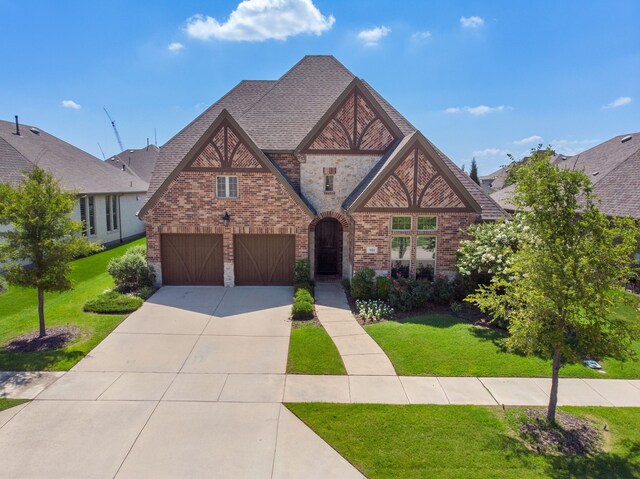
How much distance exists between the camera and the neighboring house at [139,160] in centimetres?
4041

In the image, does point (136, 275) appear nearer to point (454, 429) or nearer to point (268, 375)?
point (268, 375)

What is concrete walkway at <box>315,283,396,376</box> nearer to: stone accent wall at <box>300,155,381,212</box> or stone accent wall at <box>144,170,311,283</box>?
stone accent wall at <box>144,170,311,283</box>

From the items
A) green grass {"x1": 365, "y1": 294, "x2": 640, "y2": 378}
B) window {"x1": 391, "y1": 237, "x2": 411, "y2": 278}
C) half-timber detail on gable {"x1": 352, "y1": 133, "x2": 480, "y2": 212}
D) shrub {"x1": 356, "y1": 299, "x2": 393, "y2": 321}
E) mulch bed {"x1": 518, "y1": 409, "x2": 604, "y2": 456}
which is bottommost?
mulch bed {"x1": 518, "y1": 409, "x2": 604, "y2": 456}

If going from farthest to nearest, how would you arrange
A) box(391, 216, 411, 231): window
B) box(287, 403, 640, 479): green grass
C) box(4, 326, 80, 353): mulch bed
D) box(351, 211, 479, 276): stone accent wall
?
box(391, 216, 411, 231): window, box(351, 211, 479, 276): stone accent wall, box(4, 326, 80, 353): mulch bed, box(287, 403, 640, 479): green grass

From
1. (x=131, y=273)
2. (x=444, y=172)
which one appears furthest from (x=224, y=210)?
(x=444, y=172)

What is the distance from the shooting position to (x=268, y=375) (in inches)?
361

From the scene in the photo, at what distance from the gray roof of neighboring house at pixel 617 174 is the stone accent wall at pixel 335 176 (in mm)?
5731

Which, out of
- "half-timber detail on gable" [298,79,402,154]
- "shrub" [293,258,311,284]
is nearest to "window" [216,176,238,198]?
"half-timber detail on gable" [298,79,402,154]

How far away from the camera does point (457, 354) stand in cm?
1030

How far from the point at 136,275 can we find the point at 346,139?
9.73 meters

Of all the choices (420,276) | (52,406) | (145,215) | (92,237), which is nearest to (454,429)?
(52,406)

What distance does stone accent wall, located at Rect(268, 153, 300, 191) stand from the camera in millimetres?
17156

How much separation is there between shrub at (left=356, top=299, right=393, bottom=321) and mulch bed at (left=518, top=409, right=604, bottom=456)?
18.7ft

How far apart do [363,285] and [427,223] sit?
3.29 m
